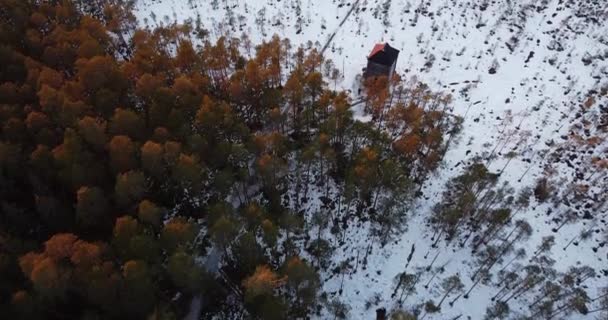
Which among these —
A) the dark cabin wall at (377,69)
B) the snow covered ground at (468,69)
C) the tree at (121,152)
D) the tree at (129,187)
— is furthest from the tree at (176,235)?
the dark cabin wall at (377,69)

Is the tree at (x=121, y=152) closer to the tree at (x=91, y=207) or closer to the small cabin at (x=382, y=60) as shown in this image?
the tree at (x=91, y=207)

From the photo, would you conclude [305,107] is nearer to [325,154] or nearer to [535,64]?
[325,154]

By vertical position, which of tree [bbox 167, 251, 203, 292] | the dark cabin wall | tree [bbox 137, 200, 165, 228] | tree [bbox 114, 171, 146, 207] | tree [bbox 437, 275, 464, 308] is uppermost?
the dark cabin wall

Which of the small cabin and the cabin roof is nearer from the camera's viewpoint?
the cabin roof

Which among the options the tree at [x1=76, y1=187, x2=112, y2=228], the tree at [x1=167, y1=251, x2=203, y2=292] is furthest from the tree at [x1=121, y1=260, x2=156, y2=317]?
the tree at [x1=76, y1=187, x2=112, y2=228]

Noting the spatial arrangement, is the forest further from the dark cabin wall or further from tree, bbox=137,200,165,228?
the dark cabin wall

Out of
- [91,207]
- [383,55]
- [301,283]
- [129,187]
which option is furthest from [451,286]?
[91,207]

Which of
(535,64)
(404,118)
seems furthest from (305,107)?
(535,64)
